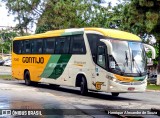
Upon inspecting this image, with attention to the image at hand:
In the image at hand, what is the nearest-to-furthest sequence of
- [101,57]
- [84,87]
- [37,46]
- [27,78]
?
[101,57]
[84,87]
[37,46]
[27,78]

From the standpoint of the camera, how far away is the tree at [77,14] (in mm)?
40000

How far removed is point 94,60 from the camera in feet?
62.9

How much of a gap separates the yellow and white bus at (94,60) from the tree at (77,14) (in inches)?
627

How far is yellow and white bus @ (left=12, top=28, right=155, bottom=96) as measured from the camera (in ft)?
59.6

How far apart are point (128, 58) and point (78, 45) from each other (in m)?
3.21

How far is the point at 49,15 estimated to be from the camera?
43.1 meters

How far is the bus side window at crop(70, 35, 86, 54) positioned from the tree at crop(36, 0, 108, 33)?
62.2ft

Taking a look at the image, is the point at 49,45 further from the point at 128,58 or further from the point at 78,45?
the point at 128,58

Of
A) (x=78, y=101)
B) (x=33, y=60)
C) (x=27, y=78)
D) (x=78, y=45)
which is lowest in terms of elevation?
(x=78, y=101)

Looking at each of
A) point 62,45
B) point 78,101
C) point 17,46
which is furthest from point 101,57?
point 17,46

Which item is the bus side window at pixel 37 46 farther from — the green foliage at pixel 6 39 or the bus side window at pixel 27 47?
the green foliage at pixel 6 39

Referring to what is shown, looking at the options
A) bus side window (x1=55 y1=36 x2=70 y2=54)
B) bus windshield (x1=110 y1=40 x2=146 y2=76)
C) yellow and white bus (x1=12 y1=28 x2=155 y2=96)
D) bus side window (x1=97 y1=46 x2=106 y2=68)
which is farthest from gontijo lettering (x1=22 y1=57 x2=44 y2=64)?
bus windshield (x1=110 y1=40 x2=146 y2=76)

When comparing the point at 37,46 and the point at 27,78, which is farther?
the point at 27,78

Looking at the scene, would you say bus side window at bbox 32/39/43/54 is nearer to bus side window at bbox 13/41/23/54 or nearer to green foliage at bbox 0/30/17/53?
bus side window at bbox 13/41/23/54
